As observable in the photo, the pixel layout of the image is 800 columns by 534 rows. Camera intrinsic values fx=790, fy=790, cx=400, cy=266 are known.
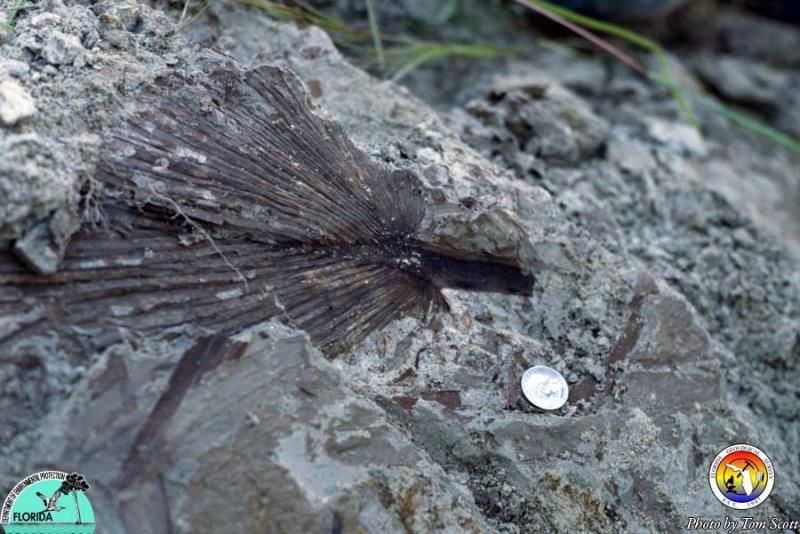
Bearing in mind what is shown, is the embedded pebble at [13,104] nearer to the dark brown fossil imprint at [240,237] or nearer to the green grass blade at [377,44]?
the dark brown fossil imprint at [240,237]

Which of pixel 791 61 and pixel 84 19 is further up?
pixel 84 19

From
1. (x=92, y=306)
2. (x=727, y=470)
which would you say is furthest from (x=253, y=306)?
(x=727, y=470)

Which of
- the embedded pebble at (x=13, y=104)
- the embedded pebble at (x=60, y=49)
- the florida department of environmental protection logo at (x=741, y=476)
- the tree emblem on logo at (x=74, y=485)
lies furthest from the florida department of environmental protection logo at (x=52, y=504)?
the florida department of environmental protection logo at (x=741, y=476)

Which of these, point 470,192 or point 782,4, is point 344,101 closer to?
point 470,192

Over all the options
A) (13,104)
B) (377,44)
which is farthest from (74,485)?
(377,44)

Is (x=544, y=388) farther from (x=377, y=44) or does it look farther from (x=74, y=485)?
(x=377, y=44)
